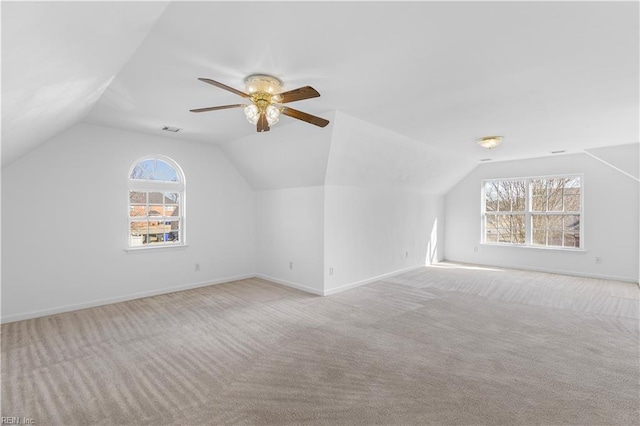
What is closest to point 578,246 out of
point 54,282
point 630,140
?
point 630,140

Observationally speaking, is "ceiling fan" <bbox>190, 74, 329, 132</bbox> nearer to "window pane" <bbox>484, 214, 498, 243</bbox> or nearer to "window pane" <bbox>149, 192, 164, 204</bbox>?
"window pane" <bbox>149, 192, 164, 204</bbox>

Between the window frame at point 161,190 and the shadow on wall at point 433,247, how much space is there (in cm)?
557

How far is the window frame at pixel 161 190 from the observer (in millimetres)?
4691

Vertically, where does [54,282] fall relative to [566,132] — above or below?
below

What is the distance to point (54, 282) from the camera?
13.1 feet

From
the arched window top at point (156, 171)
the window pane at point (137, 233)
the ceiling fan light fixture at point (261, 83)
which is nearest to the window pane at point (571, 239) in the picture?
the ceiling fan light fixture at point (261, 83)

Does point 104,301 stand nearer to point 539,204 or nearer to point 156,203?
point 156,203

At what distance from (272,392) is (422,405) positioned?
1.10m

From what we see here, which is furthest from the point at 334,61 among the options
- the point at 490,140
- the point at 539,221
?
the point at 539,221

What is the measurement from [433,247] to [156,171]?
6.52m

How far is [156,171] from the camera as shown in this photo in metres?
5.06

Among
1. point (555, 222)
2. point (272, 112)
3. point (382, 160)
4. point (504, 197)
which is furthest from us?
point (504, 197)

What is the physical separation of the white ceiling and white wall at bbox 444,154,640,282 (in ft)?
8.08

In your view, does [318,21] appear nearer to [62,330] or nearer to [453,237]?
[62,330]
